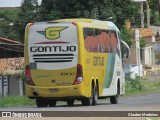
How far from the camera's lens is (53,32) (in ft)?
90.1

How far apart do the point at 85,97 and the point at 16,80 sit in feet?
72.2

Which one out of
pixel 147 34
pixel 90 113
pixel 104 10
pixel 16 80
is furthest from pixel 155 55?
pixel 90 113

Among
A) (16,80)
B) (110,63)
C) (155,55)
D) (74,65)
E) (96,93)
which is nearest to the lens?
(74,65)

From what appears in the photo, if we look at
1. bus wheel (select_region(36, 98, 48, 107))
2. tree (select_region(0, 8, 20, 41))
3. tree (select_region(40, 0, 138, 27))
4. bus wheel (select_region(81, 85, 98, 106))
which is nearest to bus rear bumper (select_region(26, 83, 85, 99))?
bus wheel (select_region(36, 98, 48, 107))

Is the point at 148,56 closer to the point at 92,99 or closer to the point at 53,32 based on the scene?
the point at 92,99

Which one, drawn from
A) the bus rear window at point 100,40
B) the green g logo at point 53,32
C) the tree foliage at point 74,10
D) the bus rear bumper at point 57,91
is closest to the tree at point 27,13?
the tree foliage at point 74,10

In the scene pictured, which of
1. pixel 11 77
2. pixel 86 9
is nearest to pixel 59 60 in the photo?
pixel 11 77

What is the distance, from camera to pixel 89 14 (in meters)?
59.5

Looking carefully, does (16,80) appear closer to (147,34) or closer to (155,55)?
(147,34)

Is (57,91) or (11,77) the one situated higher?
(57,91)

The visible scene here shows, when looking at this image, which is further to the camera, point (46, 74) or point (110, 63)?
point (110, 63)

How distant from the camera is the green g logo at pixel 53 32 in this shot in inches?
1077

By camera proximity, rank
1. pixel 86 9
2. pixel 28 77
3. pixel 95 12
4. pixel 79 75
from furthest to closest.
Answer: pixel 86 9 → pixel 95 12 → pixel 28 77 → pixel 79 75

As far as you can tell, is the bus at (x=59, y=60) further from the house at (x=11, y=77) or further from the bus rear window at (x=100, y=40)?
the house at (x=11, y=77)
